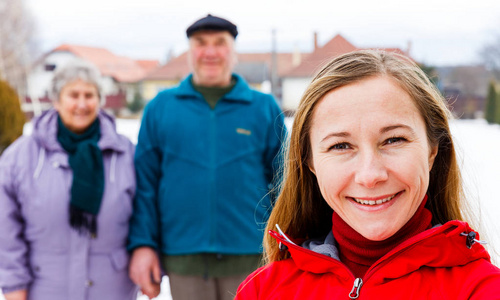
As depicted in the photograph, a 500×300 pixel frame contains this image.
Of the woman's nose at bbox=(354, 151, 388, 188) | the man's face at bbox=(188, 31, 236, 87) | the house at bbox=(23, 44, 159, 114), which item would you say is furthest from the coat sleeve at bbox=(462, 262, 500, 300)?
the house at bbox=(23, 44, 159, 114)

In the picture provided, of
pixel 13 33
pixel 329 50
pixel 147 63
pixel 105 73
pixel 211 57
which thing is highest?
pixel 329 50

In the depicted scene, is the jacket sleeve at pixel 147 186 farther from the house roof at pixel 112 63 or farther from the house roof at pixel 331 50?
the house roof at pixel 112 63

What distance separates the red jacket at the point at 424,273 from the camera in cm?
111

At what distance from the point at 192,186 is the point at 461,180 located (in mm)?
1639

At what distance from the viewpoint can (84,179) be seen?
268 centimetres

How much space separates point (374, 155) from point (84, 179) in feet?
6.32

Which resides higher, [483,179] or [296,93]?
[296,93]

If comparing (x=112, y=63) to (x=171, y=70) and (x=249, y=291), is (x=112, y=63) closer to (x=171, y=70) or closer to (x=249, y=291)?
(x=171, y=70)

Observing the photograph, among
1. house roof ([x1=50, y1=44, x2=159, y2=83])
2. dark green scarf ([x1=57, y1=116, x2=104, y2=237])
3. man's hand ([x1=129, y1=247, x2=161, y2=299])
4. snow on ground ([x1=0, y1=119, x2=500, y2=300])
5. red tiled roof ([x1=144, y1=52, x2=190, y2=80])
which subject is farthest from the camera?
house roof ([x1=50, y1=44, x2=159, y2=83])

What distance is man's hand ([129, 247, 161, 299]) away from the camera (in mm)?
2764

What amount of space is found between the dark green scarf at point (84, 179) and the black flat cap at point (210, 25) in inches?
33.8

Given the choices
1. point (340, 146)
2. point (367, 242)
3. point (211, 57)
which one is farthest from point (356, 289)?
point (211, 57)

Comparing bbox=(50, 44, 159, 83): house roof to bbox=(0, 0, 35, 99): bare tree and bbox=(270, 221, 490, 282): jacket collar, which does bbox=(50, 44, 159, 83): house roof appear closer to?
bbox=(0, 0, 35, 99): bare tree

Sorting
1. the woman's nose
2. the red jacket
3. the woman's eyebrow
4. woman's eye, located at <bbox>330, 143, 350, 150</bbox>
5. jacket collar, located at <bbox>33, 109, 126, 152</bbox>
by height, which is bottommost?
jacket collar, located at <bbox>33, 109, 126, 152</bbox>
